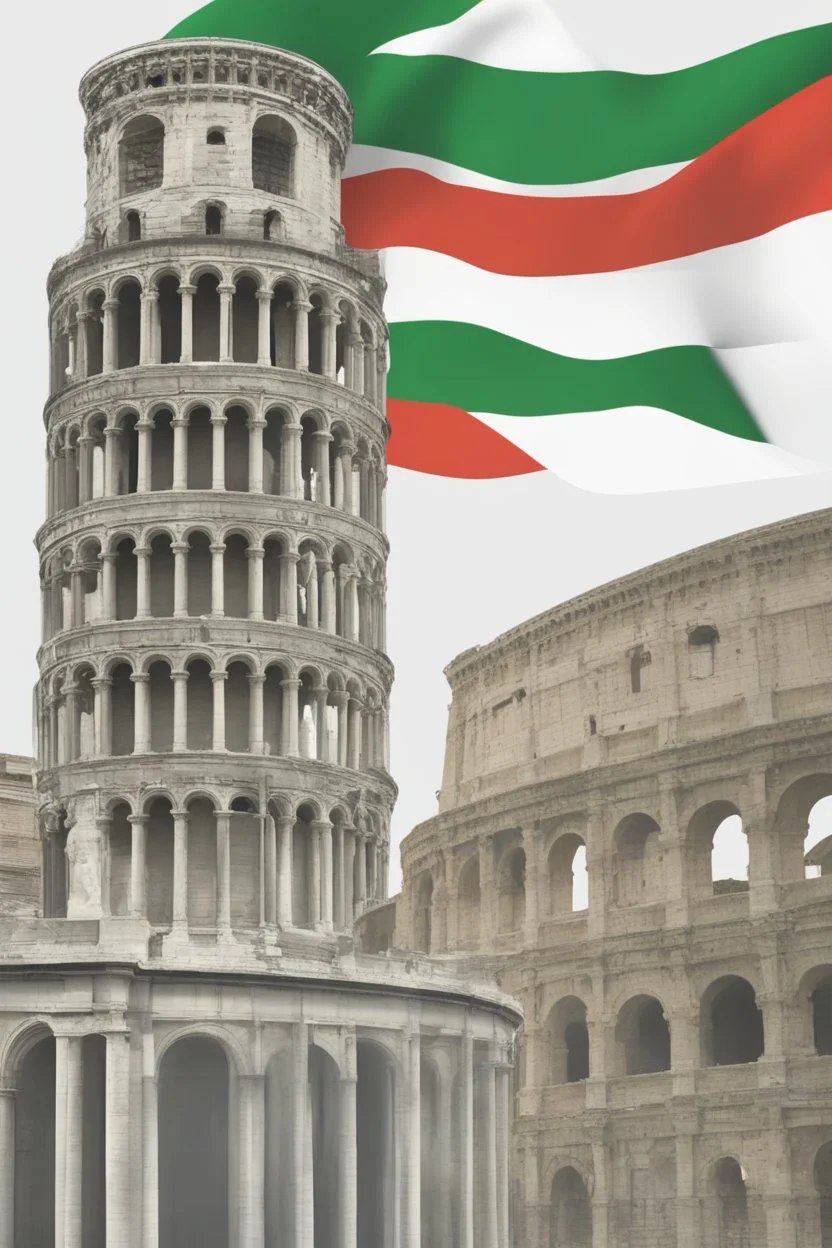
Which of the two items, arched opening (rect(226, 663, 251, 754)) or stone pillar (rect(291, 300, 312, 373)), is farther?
stone pillar (rect(291, 300, 312, 373))

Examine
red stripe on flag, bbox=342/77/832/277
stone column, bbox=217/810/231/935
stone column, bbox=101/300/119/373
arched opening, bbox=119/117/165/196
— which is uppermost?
arched opening, bbox=119/117/165/196

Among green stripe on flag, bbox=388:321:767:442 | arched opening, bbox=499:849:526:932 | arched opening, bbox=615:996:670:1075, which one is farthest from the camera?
arched opening, bbox=499:849:526:932

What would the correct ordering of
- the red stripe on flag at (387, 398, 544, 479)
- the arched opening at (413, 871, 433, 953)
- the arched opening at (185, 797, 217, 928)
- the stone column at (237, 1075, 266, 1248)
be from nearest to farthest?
the stone column at (237, 1075, 266, 1248) → the arched opening at (185, 797, 217, 928) → the red stripe on flag at (387, 398, 544, 479) → the arched opening at (413, 871, 433, 953)

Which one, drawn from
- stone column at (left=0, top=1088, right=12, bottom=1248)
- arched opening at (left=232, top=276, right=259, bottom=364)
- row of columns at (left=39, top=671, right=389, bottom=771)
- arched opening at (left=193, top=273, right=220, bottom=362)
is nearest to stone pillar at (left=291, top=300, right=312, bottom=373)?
arched opening at (left=232, top=276, right=259, bottom=364)

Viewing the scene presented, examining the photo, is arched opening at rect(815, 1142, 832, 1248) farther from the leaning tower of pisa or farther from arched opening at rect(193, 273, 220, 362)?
arched opening at rect(193, 273, 220, 362)

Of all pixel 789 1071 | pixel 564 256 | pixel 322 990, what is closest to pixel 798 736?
pixel 789 1071

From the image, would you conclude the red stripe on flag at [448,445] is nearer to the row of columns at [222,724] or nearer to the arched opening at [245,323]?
the arched opening at [245,323]
